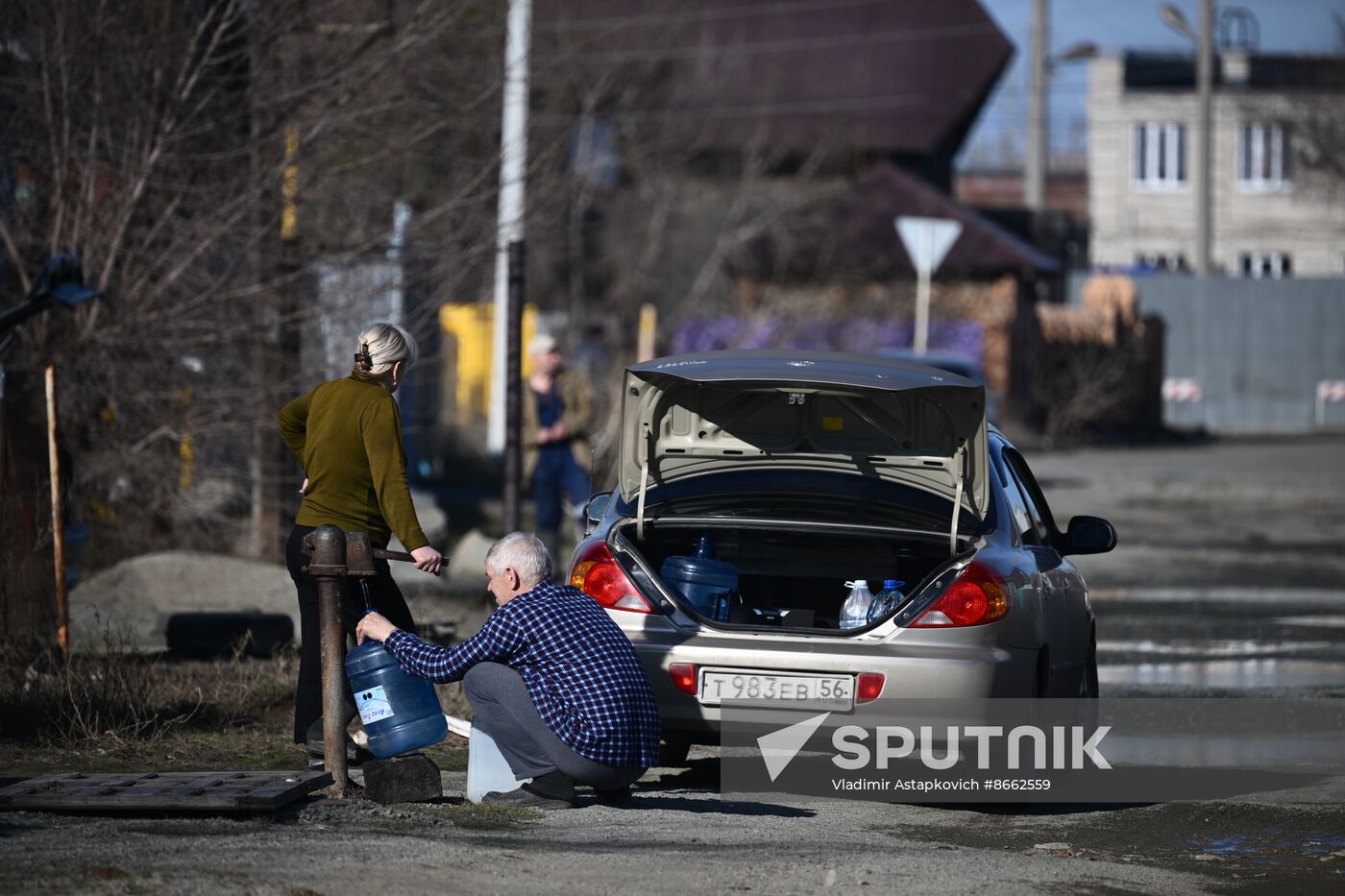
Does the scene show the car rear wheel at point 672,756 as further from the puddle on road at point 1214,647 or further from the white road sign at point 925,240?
the white road sign at point 925,240

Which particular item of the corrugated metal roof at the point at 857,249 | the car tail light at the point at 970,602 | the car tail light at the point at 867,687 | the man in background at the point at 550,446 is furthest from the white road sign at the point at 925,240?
the car tail light at the point at 867,687

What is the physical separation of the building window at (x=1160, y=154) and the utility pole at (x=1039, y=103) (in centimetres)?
1176

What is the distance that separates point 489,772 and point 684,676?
3.02ft

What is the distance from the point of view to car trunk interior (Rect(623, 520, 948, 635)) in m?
7.84

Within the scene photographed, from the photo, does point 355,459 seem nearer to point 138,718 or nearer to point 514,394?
point 138,718

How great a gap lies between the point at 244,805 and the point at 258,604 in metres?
5.82

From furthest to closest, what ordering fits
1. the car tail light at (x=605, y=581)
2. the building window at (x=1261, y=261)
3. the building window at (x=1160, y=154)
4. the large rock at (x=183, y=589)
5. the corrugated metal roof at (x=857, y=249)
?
the building window at (x=1160, y=154), the building window at (x=1261, y=261), the corrugated metal roof at (x=857, y=249), the large rock at (x=183, y=589), the car tail light at (x=605, y=581)

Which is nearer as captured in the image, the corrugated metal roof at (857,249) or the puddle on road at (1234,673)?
the puddle on road at (1234,673)

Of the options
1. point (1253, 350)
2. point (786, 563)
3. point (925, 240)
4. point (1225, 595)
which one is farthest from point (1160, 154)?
point (786, 563)

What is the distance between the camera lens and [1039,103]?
44281 millimetres

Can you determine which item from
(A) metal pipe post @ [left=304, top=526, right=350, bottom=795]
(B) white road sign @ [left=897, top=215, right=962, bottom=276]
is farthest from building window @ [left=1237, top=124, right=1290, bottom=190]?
(A) metal pipe post @ [left=304, top=526, right=350, bottom=795]

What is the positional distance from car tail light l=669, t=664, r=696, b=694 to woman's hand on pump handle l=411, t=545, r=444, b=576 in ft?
3.07

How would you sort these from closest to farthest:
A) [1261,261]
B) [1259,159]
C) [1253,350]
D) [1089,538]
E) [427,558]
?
[427,558]
[1089,538]
[1253,350]
[1259,159]
[1261,261]

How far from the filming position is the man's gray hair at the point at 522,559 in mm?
6598
